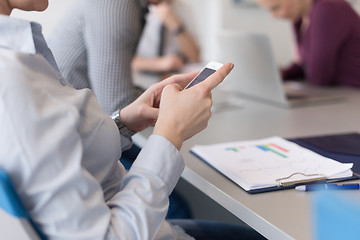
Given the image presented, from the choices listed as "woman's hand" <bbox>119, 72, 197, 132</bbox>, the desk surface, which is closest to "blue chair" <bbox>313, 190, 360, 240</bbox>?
the desk surface

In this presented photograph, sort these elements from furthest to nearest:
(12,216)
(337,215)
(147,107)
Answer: (147,107) < (12,216) < (337,215)

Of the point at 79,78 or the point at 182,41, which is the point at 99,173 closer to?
the point at 79,78

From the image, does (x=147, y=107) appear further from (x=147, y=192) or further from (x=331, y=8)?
(x=331, y=8)

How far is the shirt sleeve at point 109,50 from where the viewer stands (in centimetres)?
119

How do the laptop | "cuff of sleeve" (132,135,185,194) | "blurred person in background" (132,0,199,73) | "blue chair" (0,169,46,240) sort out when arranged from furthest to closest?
"blurred person in background" (132,0,199,73) → the laptop → "cuff of sleeve" (132,135,185,194) → "blue chair" (0,169,46,240)

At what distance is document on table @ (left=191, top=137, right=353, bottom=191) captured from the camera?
2.57 feet

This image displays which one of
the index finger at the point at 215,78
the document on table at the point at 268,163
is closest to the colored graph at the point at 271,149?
the document on table at the point at 268,163

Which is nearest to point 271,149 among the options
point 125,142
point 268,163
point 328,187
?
point 268,163

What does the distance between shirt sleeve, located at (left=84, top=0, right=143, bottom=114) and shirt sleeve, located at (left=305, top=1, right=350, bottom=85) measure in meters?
1.01

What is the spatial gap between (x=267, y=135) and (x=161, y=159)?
57cm

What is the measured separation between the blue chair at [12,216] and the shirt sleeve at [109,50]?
26.8 inches

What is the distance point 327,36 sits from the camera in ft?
6.18

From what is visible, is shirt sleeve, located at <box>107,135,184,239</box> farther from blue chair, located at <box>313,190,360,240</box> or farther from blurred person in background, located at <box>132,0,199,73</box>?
blurred person in background, located at <box>132,0,199,73</box>

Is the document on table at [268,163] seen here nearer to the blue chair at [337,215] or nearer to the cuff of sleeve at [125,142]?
the cuff of sleeve at [125,142]
